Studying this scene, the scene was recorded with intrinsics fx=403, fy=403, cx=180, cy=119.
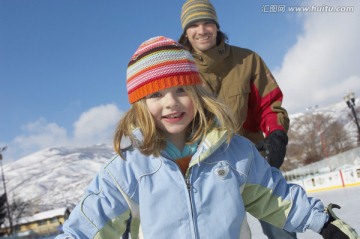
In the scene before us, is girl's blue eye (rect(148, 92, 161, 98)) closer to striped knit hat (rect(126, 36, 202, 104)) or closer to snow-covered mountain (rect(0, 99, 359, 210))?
striped knit hat (rect(126, 36, 202, 104))

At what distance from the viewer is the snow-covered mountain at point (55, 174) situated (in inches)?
4117

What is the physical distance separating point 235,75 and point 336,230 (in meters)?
1.19

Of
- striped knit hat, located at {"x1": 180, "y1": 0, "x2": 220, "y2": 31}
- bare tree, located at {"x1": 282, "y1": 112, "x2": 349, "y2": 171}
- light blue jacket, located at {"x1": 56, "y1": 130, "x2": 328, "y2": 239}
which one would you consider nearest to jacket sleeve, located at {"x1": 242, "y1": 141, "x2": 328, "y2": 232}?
light blue jacket, located at {"x1": 56, "y1": 130, "x2": 328, "y2": 239}

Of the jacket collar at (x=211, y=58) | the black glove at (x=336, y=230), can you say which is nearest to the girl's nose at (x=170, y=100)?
the black glove at (x=336, y=230)

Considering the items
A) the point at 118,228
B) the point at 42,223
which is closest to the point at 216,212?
the point at 118,228

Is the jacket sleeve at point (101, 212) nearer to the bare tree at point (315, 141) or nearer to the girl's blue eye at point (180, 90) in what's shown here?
the girl's blue eye at point (180, 90)

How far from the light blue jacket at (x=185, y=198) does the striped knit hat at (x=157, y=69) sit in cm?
26

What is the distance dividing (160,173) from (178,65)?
469 mm

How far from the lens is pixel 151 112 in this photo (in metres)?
1.67

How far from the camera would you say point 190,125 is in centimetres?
179

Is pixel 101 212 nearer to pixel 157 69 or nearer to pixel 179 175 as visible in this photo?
pixel 179 175

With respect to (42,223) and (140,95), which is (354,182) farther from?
(42,223)

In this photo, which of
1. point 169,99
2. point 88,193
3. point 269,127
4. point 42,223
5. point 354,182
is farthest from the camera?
point 42,223

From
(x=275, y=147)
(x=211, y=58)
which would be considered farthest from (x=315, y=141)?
(x=275, y=147)
